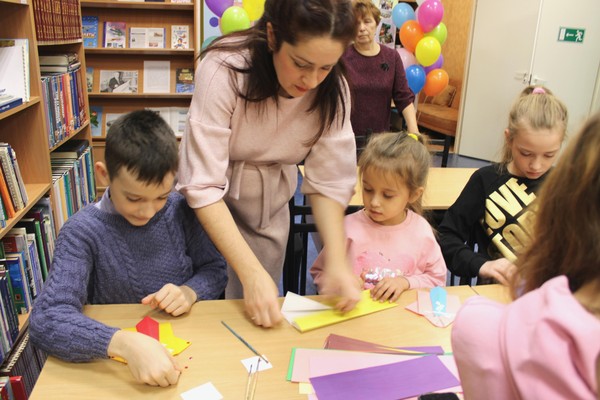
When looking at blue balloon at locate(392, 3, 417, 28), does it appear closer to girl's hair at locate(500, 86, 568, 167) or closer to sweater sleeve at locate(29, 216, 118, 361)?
girl's hair at locate(500, 86, 568, 167)

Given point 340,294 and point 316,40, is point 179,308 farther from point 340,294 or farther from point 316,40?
point 316,40

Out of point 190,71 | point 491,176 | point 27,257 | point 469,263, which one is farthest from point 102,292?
point 190,71

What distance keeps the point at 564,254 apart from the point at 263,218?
101 cm

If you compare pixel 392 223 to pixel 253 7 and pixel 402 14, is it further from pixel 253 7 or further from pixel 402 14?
pixel 402 14

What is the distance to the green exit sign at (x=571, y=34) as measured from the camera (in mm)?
5305

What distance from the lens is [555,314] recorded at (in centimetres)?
52

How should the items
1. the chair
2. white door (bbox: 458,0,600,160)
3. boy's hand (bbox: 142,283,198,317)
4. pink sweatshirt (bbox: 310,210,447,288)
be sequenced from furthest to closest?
the chair < white door (bbox: 458,0,600,160) < pink sweatshirt (bbox: 310,210,447,288) < boy's hand (bbox: 142,283,198,317)

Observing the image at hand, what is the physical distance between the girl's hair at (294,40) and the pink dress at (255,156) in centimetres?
2

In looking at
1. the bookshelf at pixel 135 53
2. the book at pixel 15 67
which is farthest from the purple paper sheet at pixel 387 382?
the bookshelf at pixel 135 53

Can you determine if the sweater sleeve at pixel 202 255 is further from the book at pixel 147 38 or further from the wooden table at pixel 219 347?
the book at pixel 147 38

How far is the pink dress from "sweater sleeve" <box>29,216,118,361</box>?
10.9 inches

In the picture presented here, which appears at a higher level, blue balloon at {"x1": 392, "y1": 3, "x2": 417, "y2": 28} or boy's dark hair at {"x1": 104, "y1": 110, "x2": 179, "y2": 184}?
blue balloon at {"x1": 392, "y1": 3, "x2": 417, "y2": 28}

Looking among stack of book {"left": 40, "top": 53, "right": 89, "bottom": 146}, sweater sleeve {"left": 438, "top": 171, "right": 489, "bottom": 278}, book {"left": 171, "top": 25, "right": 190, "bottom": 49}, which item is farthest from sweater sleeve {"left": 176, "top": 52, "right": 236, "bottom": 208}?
book {"left": 171, "top": 25, "right": 190, "bottom": 49}

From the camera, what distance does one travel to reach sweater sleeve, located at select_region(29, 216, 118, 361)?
3.33ft
